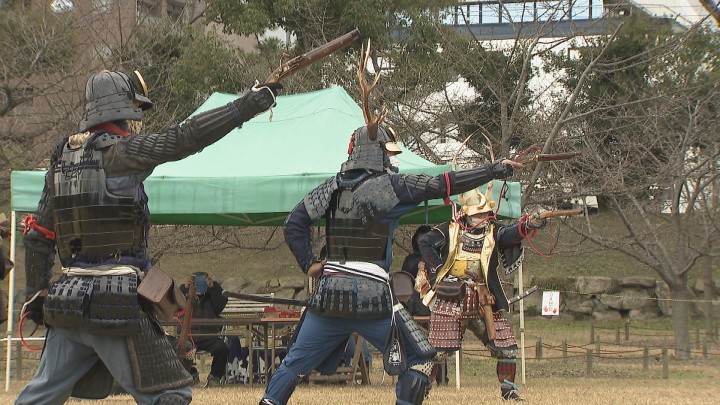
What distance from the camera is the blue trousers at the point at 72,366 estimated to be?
436cm

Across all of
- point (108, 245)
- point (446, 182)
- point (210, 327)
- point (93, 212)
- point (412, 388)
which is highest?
point (446, 182)

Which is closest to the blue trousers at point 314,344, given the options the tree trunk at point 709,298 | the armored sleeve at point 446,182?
the armored sleeve at point 446,182

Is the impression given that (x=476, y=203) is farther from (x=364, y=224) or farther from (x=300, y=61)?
(x=300, y=61)

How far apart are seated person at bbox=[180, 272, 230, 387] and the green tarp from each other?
2.41 ft

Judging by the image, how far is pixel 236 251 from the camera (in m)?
24.0

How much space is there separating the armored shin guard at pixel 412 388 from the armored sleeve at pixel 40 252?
204cm

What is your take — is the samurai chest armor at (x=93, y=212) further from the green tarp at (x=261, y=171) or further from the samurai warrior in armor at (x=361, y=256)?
the green tarp at (x=261, y=171)

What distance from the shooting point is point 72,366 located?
14.7ft

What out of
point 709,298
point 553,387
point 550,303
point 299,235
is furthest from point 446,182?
point 709,298

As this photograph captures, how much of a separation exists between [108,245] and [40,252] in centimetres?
54

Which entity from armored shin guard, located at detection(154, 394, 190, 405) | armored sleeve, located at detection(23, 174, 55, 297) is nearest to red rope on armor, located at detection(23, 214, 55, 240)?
armored sleeve, located at detection(23, 174, 55, 297)

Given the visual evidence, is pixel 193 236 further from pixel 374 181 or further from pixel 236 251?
pixel 374 181

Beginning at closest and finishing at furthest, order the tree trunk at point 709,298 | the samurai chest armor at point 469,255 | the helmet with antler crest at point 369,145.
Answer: the helmet with antler crest at point 369,145
the samurai chest armor at point 469,255
the tree trunk at point 709,298

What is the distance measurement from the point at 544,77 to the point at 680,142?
5030 millimetres
